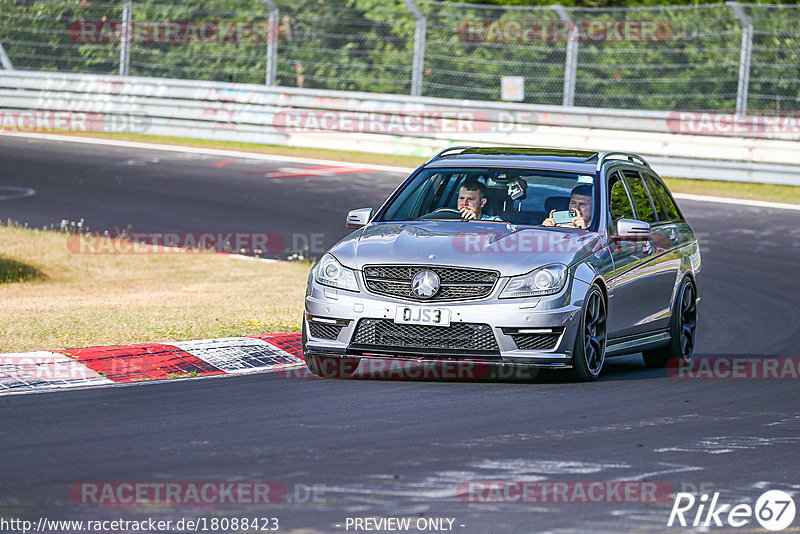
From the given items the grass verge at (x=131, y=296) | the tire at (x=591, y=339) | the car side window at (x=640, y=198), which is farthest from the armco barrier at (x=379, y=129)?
the tire at (x=591, y=339)

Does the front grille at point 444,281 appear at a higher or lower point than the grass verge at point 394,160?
higher

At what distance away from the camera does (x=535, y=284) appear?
8.88 metres

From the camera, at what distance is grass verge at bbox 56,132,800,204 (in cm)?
2280

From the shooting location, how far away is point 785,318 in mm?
13461

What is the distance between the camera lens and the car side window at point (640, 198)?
10859mm

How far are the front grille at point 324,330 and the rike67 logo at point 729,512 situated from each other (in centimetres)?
359

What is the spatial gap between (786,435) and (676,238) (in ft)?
12.9

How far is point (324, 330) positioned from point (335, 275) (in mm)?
376

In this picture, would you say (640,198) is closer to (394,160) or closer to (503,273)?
(503,273)

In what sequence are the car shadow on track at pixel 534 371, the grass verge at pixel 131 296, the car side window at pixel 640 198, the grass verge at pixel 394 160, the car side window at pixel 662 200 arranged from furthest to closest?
1. the grass verge at pixel 394 160
2. the car side window at pixel 662 200
3. the grass verge at pixel 131 296
4. the car side window at pixel 640 198
5. the car shadow on track at pixel 534 371

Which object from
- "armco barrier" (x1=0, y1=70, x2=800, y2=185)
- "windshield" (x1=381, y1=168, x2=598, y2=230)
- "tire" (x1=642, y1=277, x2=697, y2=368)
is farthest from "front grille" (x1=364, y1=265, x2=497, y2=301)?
"armco barrier" (x1=0, y1=70, x2=800, y2=185)

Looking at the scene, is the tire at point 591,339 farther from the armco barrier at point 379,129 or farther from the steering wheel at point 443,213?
the armco barrier at point 379,129

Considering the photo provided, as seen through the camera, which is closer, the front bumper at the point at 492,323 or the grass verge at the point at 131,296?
the front bumper at the point at 492,323

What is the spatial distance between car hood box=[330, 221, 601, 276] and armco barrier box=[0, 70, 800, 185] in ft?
47.4
